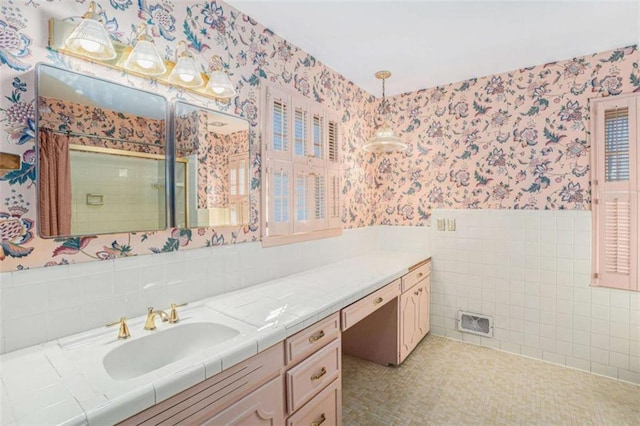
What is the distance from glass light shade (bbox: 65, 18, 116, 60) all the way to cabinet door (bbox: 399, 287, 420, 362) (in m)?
2.31

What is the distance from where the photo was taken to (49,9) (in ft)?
4.01

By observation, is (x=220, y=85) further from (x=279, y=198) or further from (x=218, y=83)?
(x=279, y=198)

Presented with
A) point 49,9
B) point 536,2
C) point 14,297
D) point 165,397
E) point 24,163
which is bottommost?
point 165,397

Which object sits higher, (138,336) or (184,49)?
(184,49)

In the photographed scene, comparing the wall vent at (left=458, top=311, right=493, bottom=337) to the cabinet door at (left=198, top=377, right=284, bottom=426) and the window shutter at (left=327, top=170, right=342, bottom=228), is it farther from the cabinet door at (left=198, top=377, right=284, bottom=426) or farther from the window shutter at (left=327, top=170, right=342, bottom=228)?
the cabinet door at (left=198, top=377, right=284, bottom=426)

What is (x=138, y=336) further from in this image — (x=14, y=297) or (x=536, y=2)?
(x=536, y=2)

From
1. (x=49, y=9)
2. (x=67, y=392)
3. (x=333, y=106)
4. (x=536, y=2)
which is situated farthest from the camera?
(x=333, y=106)

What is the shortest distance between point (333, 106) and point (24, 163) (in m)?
2.16

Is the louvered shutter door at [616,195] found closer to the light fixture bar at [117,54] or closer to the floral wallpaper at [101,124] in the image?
the light fixture bar at [117,54]

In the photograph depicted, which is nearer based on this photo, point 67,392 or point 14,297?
point 67,392

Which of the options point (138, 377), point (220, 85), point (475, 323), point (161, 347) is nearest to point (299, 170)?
point (220, 85)

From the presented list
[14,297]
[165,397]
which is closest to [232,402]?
[165,397]

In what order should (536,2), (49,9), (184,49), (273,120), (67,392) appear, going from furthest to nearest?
1. (273,120)
2. (536,2)
3. (184,49)
4. (49,9)
5. (67,392)

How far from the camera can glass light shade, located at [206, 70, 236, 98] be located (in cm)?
172
